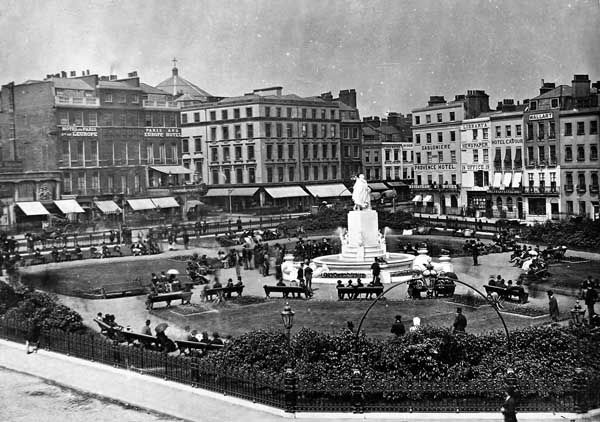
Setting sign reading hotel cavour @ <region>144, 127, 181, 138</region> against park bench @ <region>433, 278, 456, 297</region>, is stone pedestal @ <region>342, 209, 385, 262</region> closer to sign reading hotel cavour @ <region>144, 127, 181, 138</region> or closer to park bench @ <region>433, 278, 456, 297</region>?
park bench @ <region>433, 278, 456, 297</region>

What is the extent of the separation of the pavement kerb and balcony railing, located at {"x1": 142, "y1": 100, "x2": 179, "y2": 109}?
1138 inches

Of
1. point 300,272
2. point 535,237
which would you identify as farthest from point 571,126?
point 300,272

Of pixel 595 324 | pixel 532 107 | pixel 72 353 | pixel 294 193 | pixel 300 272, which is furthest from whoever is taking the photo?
pixel 532 107

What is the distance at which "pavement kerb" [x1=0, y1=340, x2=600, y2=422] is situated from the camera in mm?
15555

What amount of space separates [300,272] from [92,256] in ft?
54.3

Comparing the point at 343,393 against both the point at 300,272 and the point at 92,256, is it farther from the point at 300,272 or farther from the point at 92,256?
the point at 92,256

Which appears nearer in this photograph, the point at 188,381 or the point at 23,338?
the point at 188,381

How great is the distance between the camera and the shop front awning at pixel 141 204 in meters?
47.6

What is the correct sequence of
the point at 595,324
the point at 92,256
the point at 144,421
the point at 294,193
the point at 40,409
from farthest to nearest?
the point at 294,193 → the point at 92,256 → the point at 595,324 → the point at 40,409 → the point at 144,421

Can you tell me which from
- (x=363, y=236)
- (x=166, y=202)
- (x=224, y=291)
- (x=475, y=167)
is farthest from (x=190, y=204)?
(x=475, y=167)

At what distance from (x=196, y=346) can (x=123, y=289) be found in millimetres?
12976

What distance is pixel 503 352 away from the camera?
58.6ft

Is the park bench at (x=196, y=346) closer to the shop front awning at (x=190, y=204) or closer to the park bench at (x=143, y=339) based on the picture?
the park bench at (x=143, y=339)

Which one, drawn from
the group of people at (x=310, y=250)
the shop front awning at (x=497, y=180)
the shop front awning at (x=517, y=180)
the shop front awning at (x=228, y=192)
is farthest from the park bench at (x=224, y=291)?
the shop front awning at (x=497, y=180)
